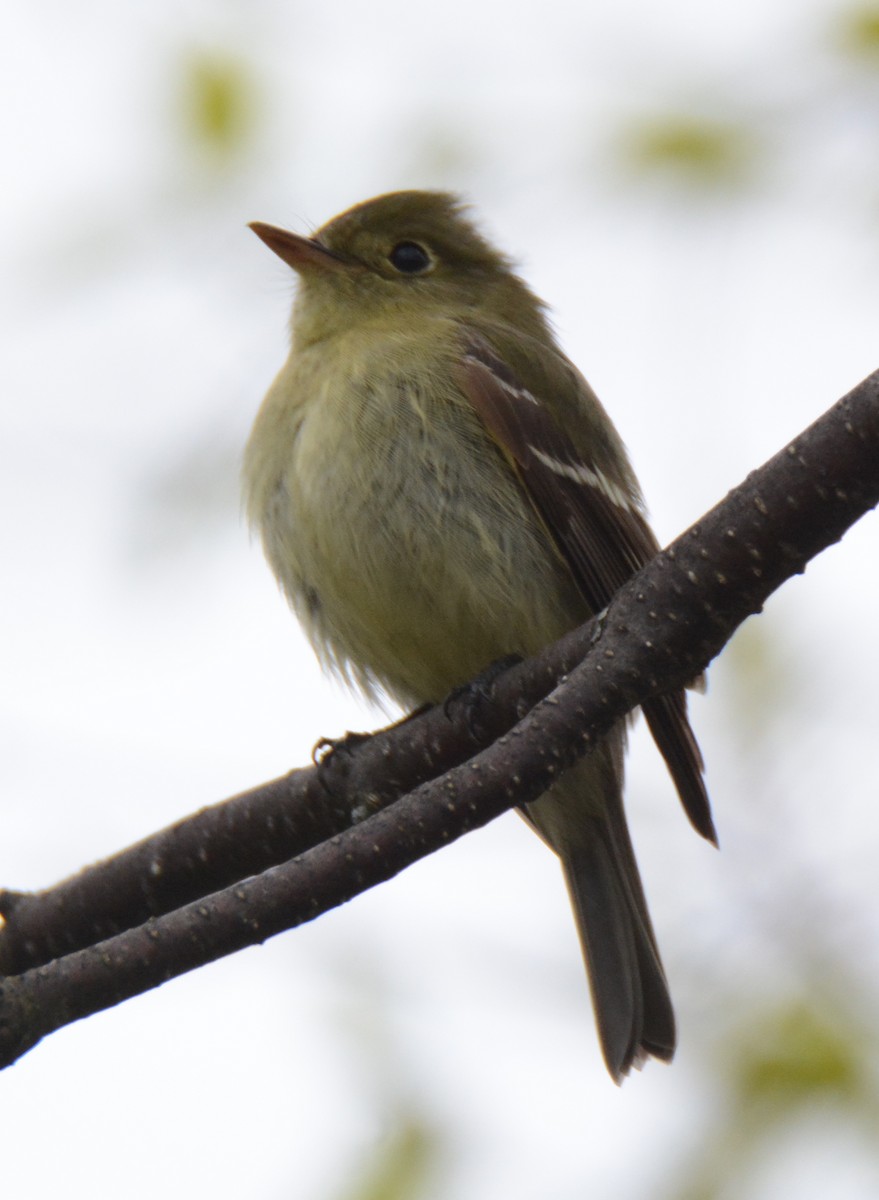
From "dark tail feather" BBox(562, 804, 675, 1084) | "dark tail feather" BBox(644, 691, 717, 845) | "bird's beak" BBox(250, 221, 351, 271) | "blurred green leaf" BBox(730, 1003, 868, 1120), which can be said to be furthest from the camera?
"bird's beak" BBox(250, 221, 351, 271)

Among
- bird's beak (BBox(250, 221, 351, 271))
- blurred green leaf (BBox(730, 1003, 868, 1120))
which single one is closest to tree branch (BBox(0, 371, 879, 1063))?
blurred green leaf (BBox(730, 1003, 868, 1120))

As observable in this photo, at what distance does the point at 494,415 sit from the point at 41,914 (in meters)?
1.88

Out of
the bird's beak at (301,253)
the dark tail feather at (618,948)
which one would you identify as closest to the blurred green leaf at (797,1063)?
the dark tail feather at (618,948)

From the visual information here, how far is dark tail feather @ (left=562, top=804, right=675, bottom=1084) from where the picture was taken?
4.62m

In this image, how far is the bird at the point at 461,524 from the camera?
14.4 ft

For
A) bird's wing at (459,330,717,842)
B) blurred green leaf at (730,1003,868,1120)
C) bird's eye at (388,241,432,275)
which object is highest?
bird's eye at (388,241,432,275)

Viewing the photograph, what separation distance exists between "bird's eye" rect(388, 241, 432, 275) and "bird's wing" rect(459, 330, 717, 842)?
0.72 metres

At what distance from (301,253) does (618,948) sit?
254 cm

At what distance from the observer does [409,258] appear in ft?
18.3

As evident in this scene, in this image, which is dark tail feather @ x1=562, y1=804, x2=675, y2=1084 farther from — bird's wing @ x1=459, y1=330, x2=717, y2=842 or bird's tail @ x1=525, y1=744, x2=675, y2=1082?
bird's wing @ x1=459, y1=330, x2=717, y2=842

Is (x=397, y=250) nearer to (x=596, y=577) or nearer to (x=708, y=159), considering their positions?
(x=596, y=577)

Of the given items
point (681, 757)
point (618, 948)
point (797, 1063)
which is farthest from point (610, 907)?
point (797, 1063)

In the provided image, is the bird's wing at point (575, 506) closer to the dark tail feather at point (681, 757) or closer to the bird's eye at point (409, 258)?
the dark tail feather at point (681, 757)

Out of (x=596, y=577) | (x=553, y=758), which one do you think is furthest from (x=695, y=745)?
(x=553, y=758)
